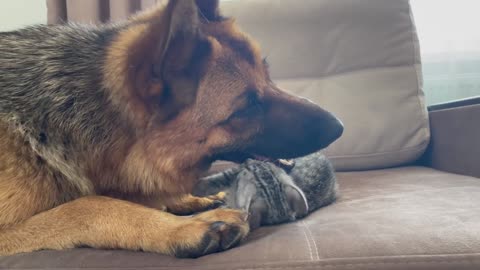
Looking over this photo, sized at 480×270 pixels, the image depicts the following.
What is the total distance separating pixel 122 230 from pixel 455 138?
1.41 metres

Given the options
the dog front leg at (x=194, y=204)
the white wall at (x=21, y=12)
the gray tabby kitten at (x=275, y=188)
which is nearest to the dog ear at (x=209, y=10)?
the gray tabby kitten at (x=275, y=188)

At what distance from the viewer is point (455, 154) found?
70.5 inches

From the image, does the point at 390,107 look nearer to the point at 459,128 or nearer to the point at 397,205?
the point at 459,128

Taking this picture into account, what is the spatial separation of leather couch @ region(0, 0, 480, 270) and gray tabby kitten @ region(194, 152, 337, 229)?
54mm

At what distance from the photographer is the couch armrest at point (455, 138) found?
1.68 m

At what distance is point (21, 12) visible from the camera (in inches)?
106

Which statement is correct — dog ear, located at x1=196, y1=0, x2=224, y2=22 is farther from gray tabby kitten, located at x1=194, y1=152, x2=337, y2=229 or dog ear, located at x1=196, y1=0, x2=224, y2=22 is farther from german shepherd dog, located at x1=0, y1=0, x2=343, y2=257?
gray tabby kitten, located at x1=194, y1=152, x2=337, y2=229

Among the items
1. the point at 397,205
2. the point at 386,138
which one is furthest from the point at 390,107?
the point at 397,205

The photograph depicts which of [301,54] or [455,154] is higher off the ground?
[301,54]

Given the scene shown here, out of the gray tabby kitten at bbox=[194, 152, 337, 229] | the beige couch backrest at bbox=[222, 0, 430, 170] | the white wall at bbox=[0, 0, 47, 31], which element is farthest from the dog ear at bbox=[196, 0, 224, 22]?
the white wall at bbox=[0, 0, 47, 31]

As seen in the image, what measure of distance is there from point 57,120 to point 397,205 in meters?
0.92

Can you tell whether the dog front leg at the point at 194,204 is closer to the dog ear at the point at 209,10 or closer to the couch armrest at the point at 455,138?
the dog ear at the point at 209,10

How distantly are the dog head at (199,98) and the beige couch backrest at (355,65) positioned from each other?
771 mm

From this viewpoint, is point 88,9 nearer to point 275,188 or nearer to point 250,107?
point 250,107
